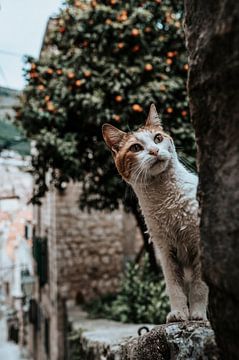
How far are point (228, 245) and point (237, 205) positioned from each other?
11cm

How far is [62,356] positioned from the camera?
9.05 meters

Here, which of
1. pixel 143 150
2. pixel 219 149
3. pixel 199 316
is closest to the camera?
pixel 219 149

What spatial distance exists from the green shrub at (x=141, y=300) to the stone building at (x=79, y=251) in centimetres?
213

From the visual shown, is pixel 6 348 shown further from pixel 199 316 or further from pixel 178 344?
pixel 178 344

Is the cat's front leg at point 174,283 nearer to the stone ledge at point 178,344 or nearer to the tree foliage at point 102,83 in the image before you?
the stone ledge at point 178,344

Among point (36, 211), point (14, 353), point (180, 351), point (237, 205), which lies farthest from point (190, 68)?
point (14, 353)

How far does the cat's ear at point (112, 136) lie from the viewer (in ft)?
7.94

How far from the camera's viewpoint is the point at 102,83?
590cm

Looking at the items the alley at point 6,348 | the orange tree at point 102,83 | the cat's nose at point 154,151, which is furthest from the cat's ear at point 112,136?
the alley at point 6,348

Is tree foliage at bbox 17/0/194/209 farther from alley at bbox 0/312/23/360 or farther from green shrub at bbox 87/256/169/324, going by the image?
alley at bbox 0/312/23/360

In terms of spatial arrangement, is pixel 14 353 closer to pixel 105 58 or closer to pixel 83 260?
pixel 83 260

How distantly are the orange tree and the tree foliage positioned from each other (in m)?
0.01

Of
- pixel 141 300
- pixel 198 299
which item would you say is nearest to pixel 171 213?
pixel 198 299

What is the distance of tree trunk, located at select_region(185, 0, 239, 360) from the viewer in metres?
1.08
